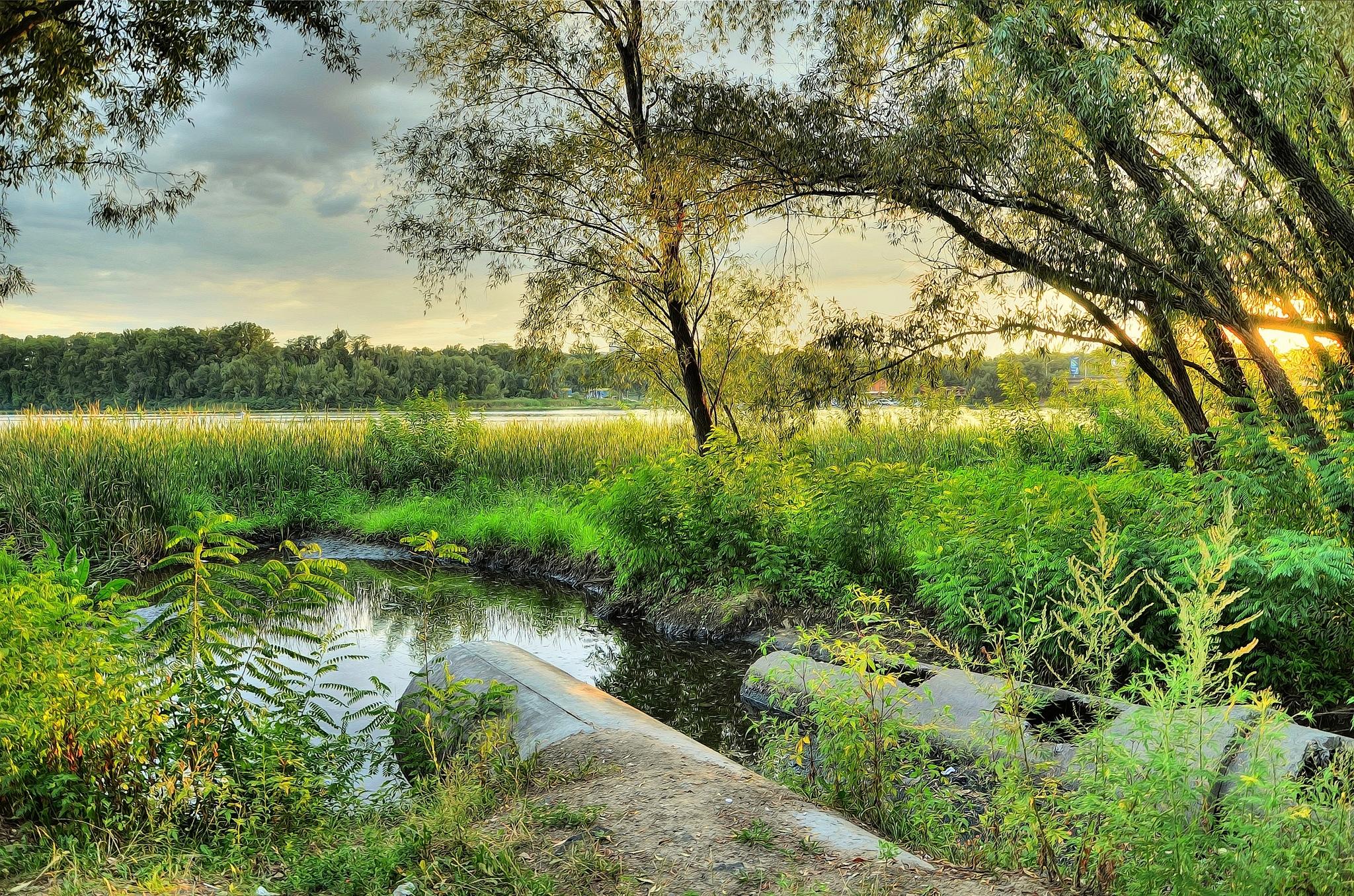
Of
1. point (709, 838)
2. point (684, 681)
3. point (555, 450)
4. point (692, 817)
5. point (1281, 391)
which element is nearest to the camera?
point (709, 838)

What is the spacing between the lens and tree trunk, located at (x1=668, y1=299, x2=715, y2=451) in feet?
44.9

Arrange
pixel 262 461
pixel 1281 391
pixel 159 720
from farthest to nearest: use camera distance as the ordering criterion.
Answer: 1. pixel 262 461
2. pixel 1281 391
3. pixel 159 720

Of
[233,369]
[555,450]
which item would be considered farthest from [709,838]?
[233,369]

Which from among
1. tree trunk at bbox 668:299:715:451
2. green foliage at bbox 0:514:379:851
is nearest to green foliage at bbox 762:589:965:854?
green foliage at bbox 0:514:379:851

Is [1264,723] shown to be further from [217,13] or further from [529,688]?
[217,13]

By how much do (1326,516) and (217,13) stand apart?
11.5 metres

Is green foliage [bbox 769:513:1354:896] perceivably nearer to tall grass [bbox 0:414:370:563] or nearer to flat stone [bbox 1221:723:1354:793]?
flat stone [bbox 1221:723:1354:793]

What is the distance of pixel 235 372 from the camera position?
42.5 meters

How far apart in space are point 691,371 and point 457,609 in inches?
209

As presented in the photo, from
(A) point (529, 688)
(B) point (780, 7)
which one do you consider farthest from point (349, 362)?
(A) point (529, 688)

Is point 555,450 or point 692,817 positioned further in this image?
point 555,450

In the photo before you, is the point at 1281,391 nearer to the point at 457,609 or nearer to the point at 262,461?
the point at 457,609

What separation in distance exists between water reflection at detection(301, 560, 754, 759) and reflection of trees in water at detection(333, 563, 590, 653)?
20 mm

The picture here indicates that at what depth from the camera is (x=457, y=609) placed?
11.2m
